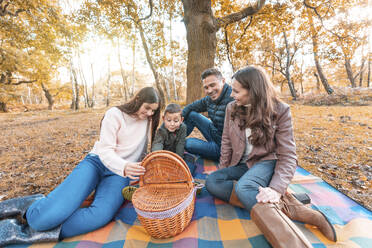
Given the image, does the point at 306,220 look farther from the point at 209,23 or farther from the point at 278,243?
the point at 209,23

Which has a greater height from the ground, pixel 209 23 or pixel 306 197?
pixel 209 23

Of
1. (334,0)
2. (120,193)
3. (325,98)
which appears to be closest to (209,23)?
(334,0)

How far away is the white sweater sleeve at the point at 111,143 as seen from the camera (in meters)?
2.00

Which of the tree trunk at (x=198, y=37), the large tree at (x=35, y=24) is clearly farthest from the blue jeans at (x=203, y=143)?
the large tree at (x=35, y=24)

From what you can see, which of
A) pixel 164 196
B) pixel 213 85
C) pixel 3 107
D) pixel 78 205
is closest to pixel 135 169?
pixel 164 196

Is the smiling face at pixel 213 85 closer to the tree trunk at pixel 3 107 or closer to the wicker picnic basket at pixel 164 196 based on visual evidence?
the wicker picnic basket at pixel 164 196

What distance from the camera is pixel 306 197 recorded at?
6.65 feet

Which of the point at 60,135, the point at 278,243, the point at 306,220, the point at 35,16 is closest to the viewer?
the point at 278,243

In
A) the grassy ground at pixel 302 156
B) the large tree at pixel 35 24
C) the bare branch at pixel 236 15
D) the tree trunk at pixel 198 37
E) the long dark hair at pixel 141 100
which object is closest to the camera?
the long dark hair at pixel 141 100

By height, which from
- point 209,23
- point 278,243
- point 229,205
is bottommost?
point 229,205

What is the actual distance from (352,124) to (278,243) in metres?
6.45

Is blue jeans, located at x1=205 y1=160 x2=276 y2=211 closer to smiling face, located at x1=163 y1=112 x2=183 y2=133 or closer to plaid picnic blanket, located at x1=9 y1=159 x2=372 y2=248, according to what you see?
plaid picnic blanket, located at x1=9 y1=159 x2=372 y2=248

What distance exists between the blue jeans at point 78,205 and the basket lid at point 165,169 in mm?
432

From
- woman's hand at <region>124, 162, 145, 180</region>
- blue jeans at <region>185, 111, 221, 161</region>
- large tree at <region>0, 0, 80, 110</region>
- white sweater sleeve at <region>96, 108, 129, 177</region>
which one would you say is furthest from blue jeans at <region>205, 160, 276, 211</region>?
large tree at <region>0, 0, 80, 110</region>
